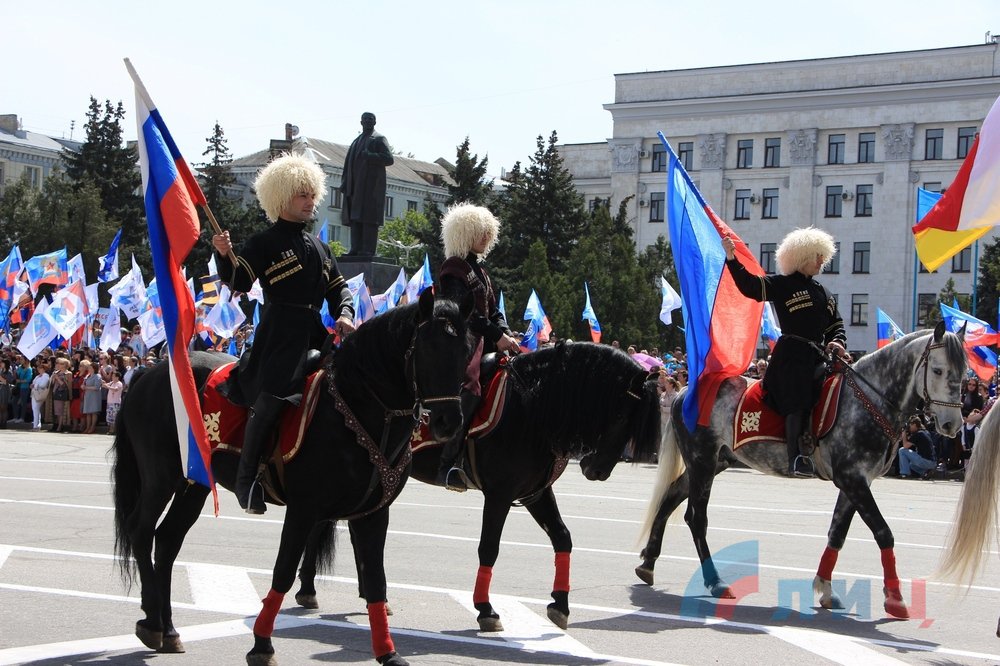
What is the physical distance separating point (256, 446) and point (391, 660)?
4.66 ft

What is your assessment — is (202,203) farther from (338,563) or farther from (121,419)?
(338,563)

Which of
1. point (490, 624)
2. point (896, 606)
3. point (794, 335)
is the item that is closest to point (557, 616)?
point (490, 624)

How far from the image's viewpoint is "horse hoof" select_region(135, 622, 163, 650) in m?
7.10

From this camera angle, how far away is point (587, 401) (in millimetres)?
8375

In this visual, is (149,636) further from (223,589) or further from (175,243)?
(175,243)

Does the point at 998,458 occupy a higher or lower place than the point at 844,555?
higher

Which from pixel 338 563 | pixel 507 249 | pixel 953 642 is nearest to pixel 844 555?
pixel 953 642

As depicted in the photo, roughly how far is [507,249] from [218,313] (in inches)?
1402

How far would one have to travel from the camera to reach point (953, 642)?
26.6 feet

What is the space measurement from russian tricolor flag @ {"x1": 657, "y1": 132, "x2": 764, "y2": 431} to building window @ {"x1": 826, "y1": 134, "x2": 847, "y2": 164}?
76251 millimetres

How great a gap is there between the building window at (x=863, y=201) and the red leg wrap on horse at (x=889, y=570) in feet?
253

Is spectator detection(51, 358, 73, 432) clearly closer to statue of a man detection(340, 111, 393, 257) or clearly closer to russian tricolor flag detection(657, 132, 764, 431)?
statue of a man detection(340, 111, 393, 257)

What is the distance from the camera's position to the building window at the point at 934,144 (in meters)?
80.5
